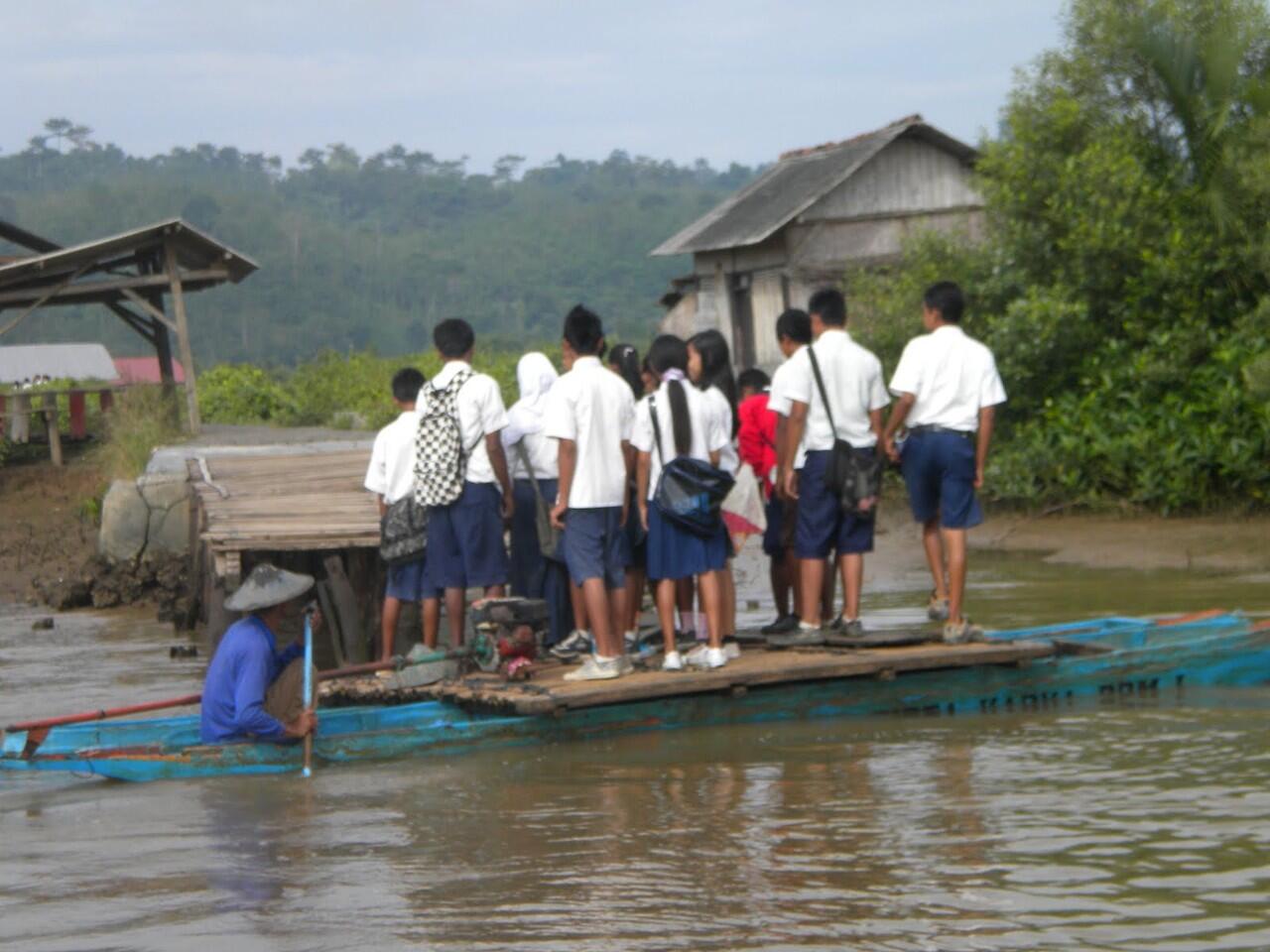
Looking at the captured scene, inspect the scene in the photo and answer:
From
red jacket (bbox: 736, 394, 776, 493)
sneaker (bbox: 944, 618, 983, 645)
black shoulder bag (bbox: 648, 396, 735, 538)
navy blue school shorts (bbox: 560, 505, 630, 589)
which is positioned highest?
red jacket (bbox: 736, 394, 776, 493)

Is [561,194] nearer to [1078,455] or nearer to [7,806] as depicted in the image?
[1078,455]

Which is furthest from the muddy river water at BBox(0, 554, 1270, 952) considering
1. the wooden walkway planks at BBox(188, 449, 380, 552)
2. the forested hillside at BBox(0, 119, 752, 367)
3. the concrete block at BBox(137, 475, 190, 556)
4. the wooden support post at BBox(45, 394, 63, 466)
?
the forested hillside at BBox(0, 119, 752, 367)

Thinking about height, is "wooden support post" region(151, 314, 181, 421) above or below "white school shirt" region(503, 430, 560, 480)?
above

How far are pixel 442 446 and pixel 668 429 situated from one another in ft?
4.36

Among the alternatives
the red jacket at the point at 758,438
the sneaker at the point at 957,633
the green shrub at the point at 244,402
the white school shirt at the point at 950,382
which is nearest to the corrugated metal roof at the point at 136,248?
the green shrub at the point at 244,402

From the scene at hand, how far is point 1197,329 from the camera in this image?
17.5 m

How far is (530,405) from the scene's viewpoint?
32.2 feet

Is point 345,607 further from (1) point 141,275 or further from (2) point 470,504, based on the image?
(1) point 141,275

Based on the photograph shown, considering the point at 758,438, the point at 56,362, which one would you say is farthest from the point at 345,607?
the point at 56,362

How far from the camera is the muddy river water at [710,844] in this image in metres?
5.88

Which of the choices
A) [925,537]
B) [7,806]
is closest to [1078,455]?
[925,537]

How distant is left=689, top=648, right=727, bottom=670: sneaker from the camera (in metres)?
8.85

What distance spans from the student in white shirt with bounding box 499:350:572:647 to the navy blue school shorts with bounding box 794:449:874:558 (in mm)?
1365

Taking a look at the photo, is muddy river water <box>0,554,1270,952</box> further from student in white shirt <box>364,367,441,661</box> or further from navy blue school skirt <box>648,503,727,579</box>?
student in white shirt <box>364,367,441,661</box>
